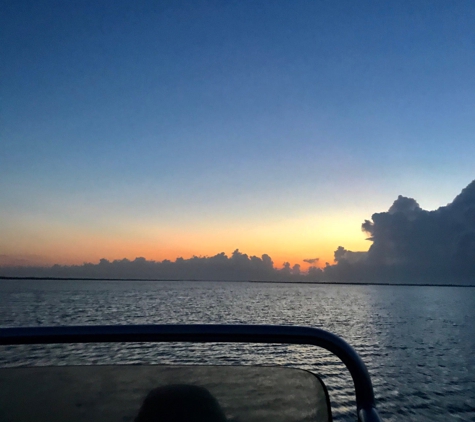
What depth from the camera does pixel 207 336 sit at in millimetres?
1912

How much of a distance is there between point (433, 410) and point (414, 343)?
2095 cm

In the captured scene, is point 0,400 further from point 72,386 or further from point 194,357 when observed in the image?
point 194,357

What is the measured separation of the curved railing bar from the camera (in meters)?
1.82

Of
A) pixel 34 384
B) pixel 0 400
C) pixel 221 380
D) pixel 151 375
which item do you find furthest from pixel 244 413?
pixel 0 400

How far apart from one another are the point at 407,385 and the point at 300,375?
22.4 metres

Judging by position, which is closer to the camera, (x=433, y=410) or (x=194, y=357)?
(x=433, y=410)

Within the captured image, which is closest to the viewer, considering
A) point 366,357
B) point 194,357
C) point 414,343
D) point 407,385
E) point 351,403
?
point 351,403

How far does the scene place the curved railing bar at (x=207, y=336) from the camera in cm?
182

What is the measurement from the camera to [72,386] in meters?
1.92

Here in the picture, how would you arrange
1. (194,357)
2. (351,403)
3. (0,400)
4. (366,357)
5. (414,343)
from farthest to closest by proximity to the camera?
(414,343), (366,357), (194,357), (351,403), (0,400)

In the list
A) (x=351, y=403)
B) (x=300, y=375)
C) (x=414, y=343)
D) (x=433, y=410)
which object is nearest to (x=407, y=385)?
(x=433, y=410)

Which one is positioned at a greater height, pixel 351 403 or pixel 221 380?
pixel 221 380

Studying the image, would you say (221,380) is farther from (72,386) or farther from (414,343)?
(414,343)

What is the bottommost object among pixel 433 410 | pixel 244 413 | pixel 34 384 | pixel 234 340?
pixel 433 410
